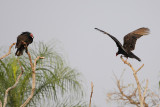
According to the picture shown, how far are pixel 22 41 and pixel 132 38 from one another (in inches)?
82.4

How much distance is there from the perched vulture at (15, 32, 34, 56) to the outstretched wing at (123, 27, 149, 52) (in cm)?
183

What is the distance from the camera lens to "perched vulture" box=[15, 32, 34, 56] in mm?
4977

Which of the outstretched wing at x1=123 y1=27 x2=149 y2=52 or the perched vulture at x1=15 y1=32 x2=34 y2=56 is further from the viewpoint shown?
the outstretched wing at x1=123 y1=27 x2=149 y2=52

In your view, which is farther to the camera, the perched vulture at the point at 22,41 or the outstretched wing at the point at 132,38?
the outstretched wing at the point at 132,38

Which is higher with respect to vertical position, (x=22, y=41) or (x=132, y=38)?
(x=132, y=38)

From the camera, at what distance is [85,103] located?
5.82 metres

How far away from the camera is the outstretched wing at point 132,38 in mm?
5199

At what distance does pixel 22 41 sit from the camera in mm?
4969

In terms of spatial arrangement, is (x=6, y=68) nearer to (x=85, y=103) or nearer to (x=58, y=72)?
(x=58, y=72)

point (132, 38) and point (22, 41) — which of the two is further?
point (132, 38)

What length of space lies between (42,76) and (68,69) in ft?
1.93

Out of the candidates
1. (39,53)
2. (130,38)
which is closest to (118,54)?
(130,38)

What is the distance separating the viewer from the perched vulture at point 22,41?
4977mm

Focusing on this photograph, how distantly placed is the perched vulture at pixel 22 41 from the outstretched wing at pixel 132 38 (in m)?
1.83
